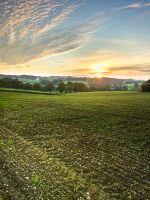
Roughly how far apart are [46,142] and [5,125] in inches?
285

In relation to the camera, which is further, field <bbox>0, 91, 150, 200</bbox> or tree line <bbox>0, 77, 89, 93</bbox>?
tree line <bbox>0, 77, 89, 93</bbox>

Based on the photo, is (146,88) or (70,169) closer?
(70,169)

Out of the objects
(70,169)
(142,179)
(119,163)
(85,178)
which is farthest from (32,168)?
(142,179)

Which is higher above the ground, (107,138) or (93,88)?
(93,88)

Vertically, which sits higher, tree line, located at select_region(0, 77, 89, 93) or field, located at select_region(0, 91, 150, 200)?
tree line, located at select_region(0, 77, 89, 93)

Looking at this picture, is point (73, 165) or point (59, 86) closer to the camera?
point (73, 165)

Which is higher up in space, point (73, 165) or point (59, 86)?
point (59, 86)

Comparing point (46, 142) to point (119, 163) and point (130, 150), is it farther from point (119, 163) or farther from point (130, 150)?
point (130, 150)

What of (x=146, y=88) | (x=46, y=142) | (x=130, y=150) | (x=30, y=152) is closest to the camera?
(x=30, y=152)

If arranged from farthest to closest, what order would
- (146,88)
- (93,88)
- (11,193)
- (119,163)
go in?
(93,88)
(146,88)
(119,163)
(11,193)

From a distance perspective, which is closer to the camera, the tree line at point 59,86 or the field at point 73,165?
the field at point 73,165

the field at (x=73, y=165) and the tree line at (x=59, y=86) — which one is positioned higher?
the tree line at (x=59, y=86)

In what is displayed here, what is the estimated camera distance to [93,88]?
526 ft

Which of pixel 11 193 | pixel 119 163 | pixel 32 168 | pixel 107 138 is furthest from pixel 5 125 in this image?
pixel 119 163
